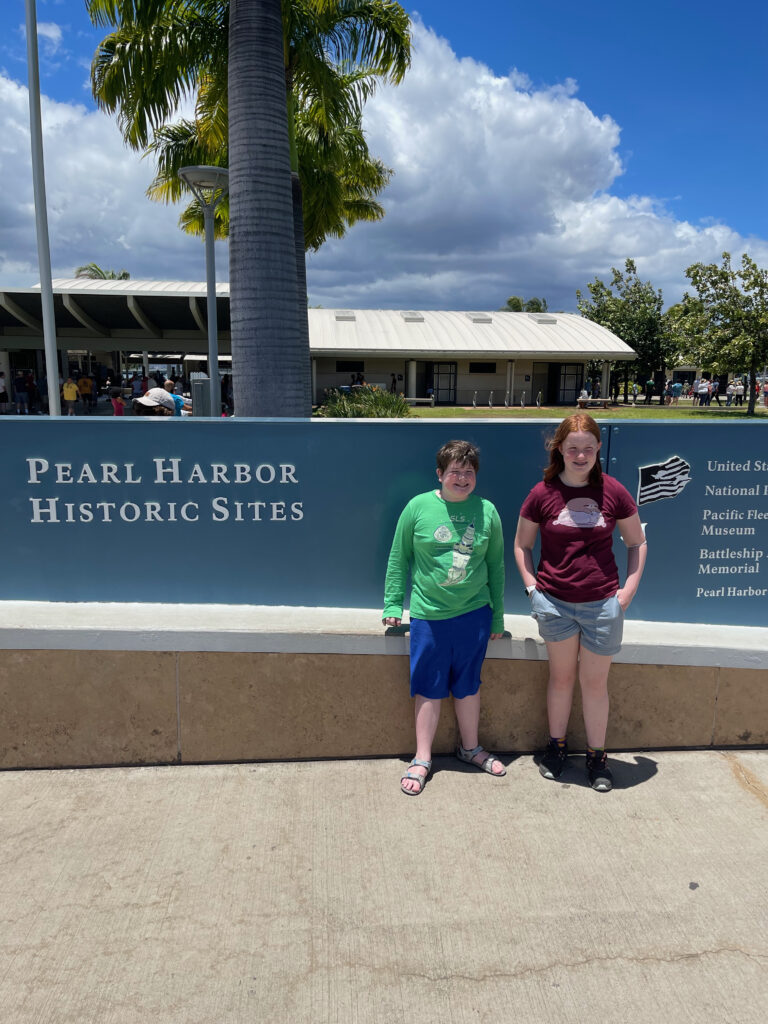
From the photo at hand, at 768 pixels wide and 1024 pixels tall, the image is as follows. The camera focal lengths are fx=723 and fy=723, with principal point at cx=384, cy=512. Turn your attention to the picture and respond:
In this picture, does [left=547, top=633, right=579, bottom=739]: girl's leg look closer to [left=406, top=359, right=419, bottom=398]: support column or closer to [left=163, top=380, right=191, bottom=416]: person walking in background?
[left=163, top=380, right=191, bottom=416]: person walking in background

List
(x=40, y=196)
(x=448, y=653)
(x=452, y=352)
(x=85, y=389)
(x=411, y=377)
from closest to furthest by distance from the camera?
(x=448, y=653) < (x=40, y=196) < (x=85, y=389) < (x=452, y=352) < (x=411, y=377)

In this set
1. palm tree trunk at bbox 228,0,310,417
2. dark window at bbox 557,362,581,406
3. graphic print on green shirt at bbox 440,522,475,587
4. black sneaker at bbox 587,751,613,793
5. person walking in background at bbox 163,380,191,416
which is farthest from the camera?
dark window at bbox 557,362,581,406

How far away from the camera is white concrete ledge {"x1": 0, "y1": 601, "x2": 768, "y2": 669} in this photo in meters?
3.37

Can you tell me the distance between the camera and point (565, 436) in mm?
3074

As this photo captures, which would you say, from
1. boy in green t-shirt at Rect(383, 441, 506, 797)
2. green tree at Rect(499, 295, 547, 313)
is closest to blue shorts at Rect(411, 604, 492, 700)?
boy in green t-shirt at Rect(383, 441, 506, 797)

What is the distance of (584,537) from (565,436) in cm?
44

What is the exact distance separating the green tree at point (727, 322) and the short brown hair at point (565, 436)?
87.9ft

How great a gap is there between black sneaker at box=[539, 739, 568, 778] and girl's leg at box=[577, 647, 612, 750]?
159 millimetres

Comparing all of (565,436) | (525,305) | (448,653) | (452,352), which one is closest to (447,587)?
(448,653)

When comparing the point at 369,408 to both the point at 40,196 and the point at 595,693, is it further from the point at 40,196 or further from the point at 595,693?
the point at 595,693

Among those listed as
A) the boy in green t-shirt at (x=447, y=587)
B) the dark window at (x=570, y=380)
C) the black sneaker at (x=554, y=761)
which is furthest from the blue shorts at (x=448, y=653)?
the dark window at (x=570, y=380)

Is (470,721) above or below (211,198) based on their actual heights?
below

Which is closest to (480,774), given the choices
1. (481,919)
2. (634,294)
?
(481,919)

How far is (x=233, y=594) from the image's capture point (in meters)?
3.65
